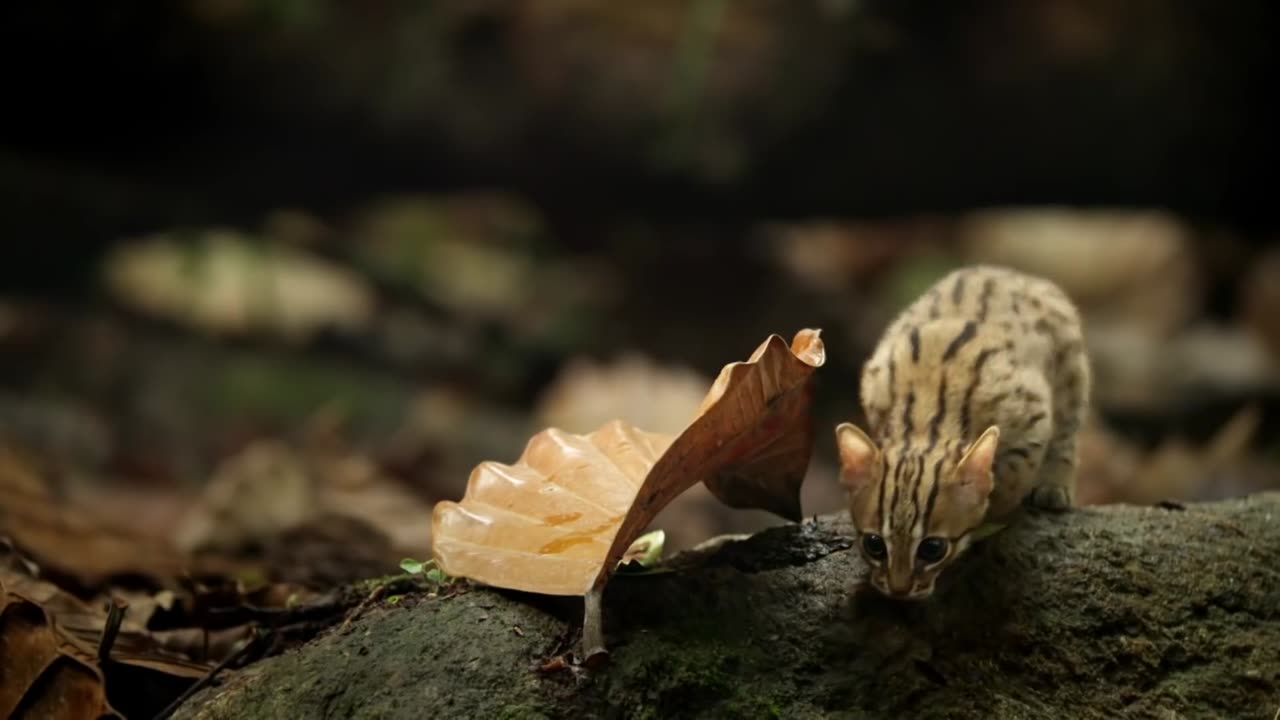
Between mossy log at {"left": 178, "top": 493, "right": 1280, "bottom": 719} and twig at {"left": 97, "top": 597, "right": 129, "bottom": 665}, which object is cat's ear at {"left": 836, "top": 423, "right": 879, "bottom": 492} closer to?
mossy log at {"left": 178, "top": 493, "right": 1280, "bottom": 719}

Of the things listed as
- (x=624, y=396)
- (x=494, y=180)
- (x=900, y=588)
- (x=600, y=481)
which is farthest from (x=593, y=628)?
(x=494, y=180)

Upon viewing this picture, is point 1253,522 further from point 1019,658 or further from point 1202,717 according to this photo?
point 1019,658

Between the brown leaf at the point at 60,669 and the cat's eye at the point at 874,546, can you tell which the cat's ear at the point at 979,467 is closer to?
the cat's eye at the point at 874,546

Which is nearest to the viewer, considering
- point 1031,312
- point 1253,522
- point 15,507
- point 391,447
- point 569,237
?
point 1253,522

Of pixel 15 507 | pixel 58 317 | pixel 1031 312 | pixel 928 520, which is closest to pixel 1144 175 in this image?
pixel 1031 312

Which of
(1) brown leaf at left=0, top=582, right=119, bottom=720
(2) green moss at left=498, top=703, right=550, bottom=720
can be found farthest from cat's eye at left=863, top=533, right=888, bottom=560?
(1) brown leaf at left=0, top=582, right=119, bottom=720
